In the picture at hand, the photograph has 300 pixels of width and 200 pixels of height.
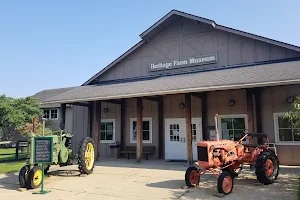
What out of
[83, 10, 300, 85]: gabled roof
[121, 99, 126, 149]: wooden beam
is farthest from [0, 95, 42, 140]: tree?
[121, 99, 126, 149]: wooden beam

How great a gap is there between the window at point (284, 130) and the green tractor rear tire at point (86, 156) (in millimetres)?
7144

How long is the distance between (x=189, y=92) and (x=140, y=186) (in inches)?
169

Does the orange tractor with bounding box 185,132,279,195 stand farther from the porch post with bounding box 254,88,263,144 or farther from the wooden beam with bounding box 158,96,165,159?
the wooden beam with bounding box 158,96,165,159

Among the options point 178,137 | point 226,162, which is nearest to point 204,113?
point 178,137

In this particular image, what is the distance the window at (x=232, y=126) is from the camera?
1050 centimetres

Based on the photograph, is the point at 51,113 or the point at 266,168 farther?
the point at 51,113

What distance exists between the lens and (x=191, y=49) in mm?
12383

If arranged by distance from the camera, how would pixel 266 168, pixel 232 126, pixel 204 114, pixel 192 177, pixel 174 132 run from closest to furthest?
pixel 192 177
pixel 266 168
pixel 232 126
pixel 204 114
pixel 174 132

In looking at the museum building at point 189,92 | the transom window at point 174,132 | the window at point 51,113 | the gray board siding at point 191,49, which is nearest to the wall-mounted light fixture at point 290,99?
the museum building at point 189,92

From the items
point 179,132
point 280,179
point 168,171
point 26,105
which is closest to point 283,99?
point 280,179

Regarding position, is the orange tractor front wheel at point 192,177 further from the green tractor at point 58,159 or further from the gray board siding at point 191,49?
the gray board siding at point 191,49

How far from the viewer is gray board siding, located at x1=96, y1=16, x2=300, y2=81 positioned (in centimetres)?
1103

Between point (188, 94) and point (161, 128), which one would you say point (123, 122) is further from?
point (188, 94)

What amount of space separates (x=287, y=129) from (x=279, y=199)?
5.30 m
